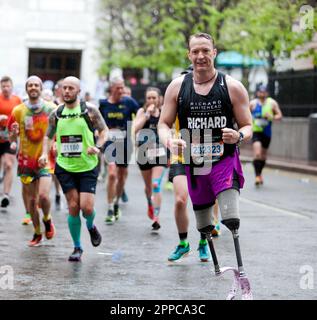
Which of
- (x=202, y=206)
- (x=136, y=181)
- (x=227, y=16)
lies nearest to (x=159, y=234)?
(x=202, y=206)

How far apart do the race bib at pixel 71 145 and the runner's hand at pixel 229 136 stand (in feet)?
9.17

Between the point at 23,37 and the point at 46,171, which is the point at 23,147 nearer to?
the point at 46,171

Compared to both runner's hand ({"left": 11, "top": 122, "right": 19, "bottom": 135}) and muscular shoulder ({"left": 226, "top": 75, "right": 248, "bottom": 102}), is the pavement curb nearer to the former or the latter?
runner's hand ({"left": 11, "top": 122, "right": 19, "bottom": 135})

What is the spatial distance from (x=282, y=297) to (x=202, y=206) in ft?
3.51

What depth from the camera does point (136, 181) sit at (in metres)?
20.8

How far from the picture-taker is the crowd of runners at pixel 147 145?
802 centimetres

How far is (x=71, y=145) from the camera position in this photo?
1020 centimetres

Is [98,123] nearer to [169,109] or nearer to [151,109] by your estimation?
[169,109]

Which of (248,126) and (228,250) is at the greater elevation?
(248,126)

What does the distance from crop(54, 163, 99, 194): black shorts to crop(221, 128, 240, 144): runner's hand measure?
2682 millimetres

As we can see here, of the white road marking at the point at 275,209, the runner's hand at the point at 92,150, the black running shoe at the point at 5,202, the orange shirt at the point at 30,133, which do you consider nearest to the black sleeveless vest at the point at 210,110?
the runner's hand at the point at 92,150

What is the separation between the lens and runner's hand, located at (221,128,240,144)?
763cm

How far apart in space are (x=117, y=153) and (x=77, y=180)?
4.01 metres

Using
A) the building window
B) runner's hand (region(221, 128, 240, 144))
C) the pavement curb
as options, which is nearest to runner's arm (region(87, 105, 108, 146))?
runner's hand (region(221, 128, 240, 144))
